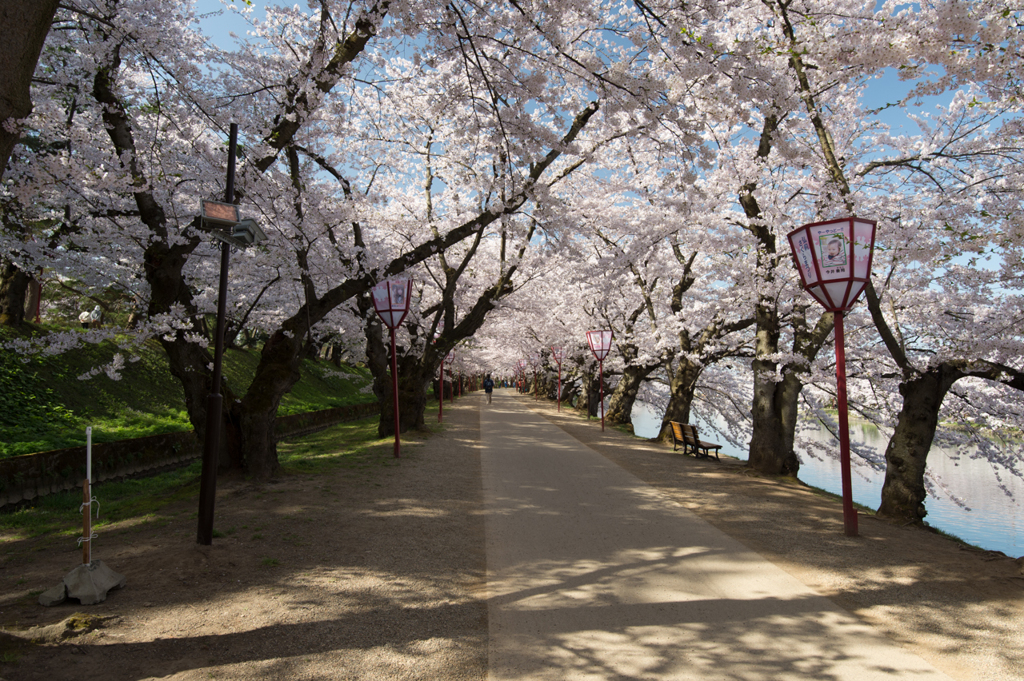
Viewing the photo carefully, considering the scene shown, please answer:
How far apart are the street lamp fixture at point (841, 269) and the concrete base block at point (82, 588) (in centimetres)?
723

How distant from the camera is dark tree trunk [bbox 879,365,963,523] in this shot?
7688 millimetres

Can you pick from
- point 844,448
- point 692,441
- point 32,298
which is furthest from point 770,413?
point 32,298

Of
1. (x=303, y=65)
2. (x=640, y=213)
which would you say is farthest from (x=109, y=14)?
(x=640, y=213)

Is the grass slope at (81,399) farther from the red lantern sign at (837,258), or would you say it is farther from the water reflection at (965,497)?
the water reflection at (965,497)

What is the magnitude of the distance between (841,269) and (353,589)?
6.53 metres

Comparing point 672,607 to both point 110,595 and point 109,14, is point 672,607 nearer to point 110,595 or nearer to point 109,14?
point 110,595

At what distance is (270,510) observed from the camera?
21.9 feet

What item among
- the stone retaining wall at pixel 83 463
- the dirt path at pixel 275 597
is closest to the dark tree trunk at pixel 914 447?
the dirt path at pixel 275 597

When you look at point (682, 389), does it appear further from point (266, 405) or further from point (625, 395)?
point (266, 405)

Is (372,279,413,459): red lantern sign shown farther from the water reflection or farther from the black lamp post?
the water reflection

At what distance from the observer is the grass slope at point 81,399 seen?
8992 millimetres

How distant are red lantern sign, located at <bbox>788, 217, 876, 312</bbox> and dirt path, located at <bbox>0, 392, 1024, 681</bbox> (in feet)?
9.57

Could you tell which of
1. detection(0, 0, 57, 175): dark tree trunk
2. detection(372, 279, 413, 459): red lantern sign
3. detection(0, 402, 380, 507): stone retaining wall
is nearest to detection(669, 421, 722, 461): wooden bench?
detection(372, 279, 413, 459): red lantern sign

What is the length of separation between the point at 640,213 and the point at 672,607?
50.4ft
